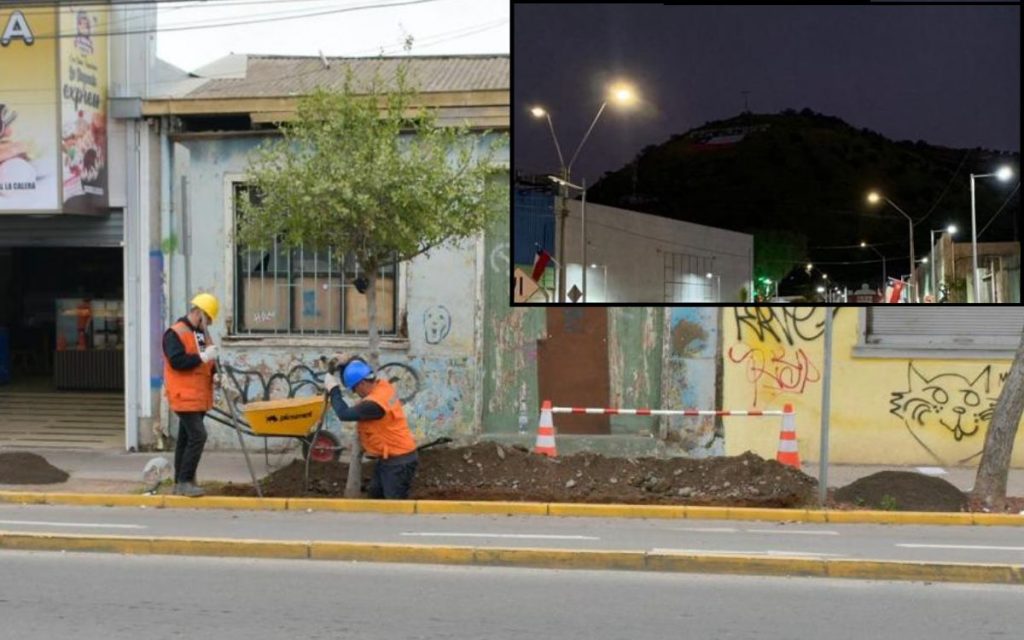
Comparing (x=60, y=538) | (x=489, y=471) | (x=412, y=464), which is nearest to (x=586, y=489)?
(x=489, y=471)

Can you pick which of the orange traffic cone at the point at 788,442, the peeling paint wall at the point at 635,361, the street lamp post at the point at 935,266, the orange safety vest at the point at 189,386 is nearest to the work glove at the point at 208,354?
the orange safety vest at the point at 189,386

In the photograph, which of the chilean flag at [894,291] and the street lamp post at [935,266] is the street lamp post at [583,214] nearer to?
the chilean flag at [894,291]

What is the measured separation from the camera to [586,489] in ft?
33.3

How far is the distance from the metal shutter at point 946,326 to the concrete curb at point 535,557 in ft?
18.8

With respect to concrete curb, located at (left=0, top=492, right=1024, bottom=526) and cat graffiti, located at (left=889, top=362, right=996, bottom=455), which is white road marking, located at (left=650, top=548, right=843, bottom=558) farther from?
cat graffiti, located at (left=889, top=362, right=996, bottom=455)

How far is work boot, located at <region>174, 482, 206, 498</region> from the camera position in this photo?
998 cm

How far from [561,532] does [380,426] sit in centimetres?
208

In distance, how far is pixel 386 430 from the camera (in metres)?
9.62

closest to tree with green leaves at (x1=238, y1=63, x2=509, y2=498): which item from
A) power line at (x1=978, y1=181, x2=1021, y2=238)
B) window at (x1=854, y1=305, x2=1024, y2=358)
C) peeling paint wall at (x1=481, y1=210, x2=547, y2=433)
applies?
peeling paint wall at (x1=481, y1=210, x2=547, y2=433)

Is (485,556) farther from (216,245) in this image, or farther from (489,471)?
(216,245)

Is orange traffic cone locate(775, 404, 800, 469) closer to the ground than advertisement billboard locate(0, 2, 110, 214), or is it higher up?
closer to the ground

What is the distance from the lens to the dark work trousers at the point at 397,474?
9.74 m

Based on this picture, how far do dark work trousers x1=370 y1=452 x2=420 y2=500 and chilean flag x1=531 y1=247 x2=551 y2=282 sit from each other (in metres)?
3.76

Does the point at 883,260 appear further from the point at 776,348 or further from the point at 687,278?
the point at 687,278
